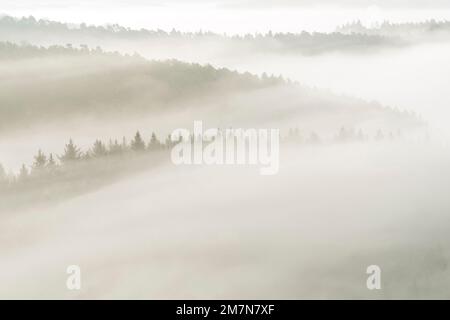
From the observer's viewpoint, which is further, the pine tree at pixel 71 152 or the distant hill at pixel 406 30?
the distant hill at pixel 406 30

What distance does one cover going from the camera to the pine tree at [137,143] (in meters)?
4.04

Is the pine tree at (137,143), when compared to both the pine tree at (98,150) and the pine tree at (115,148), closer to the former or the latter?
the pine tree at (115,148)

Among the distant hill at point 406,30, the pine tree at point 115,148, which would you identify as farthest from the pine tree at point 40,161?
the distant hill at point 406,30

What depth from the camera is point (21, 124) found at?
4.04 meters

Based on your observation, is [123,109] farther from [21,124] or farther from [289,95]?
[289,95]

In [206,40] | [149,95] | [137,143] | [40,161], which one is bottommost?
[40,161]

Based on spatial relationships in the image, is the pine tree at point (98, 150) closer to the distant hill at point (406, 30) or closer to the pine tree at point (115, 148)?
the pine tree at point (115, 148)

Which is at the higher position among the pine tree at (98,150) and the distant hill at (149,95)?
the distant hill at (149,95)

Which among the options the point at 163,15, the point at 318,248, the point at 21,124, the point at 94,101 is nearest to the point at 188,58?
the point at 163,15

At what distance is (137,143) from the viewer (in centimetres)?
405

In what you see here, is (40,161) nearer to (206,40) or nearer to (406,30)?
(206,40)

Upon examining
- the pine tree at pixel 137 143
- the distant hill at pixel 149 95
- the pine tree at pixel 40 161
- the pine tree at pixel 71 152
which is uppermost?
the distant hill at pixel 149 95

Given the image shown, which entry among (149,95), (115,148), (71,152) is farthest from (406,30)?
(71,152)

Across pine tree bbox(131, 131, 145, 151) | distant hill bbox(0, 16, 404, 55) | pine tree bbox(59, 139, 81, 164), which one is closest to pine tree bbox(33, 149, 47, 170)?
pine tree bbox(59, 139, 81, 164)
